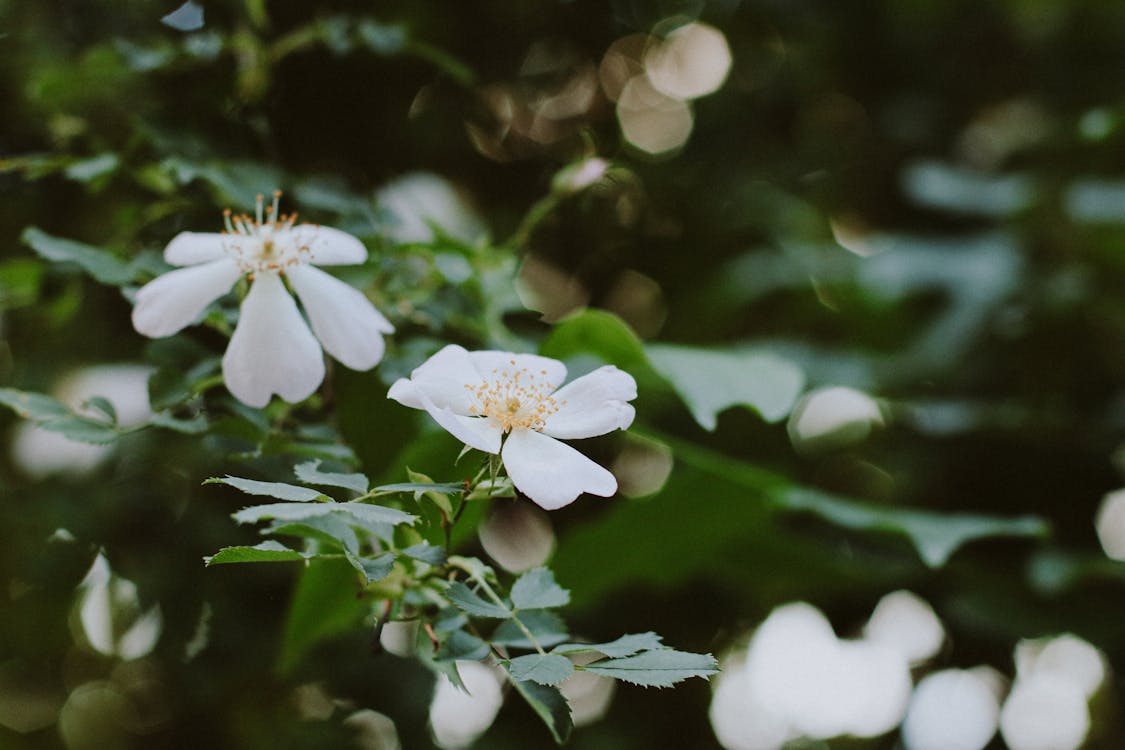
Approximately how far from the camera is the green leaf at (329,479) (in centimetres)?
39

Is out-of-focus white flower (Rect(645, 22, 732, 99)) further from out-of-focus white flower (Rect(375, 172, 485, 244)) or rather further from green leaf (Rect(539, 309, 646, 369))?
green leaf (Rect(539, 309, 646, 369))

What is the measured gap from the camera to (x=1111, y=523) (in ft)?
3.55

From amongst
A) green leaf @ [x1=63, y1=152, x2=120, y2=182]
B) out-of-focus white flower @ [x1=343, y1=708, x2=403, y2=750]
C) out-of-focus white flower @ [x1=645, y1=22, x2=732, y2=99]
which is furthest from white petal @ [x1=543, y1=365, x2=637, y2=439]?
out-of-focus white flower @ [x1=645, y1=22, x2=732, y2=99]

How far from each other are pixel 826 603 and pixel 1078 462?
1.03 feet

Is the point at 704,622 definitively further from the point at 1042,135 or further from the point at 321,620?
the point at 1042,135

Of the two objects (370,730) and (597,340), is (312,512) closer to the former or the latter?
(597,340)

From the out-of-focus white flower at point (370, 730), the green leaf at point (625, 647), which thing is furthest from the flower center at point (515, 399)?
the out-of-focus white flower at point (370, 730)

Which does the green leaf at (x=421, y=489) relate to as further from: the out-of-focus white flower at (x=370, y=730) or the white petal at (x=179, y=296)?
the out-of-focus white flower at (x=370, y=730)

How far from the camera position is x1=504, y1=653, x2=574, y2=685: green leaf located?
0.38m

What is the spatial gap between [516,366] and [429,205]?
515mm

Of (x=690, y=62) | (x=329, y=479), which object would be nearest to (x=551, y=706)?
(x=329, y=479)

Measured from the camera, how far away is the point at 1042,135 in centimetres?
123

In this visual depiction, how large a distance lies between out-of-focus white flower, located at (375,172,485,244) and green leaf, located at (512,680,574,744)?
402 millimetres

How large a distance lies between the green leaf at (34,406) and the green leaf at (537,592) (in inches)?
11.4
